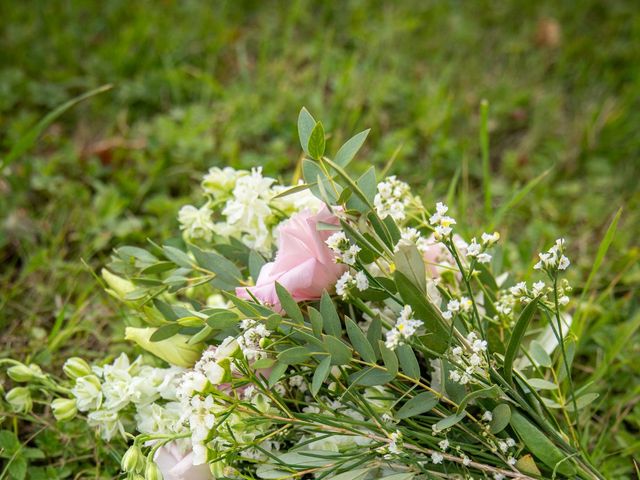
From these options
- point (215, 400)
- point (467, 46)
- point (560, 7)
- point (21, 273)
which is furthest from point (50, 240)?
point (560, 7)

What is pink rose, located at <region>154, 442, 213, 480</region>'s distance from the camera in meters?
0.88

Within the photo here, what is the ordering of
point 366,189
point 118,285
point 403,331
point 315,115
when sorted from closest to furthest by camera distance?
1. point 403,331
2. point 366,189
3. point 118,285
4. point 315,115

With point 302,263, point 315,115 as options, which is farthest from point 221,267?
point 315,115

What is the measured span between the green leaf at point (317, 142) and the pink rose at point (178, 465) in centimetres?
41

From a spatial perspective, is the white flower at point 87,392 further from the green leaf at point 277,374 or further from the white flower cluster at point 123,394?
the green leaf at point 277,374

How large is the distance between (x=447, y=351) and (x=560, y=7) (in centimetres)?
195

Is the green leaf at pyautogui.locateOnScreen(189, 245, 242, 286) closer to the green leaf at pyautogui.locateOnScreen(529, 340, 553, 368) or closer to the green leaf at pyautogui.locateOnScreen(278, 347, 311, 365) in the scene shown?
the green leaf at pyautogui.locateOnScreen(278, 347, 311, 365)

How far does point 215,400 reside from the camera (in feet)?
2.71

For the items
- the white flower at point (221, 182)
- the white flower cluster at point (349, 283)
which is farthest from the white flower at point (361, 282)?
the white flower at point (221, 182)

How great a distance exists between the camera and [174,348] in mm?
967

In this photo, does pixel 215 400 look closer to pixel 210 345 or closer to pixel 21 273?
pixel 210 345

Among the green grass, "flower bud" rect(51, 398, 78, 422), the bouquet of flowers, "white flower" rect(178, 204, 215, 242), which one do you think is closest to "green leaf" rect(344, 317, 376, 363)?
the bouquet of flowers

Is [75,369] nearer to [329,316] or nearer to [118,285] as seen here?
[118,285]

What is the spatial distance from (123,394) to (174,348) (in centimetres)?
9
